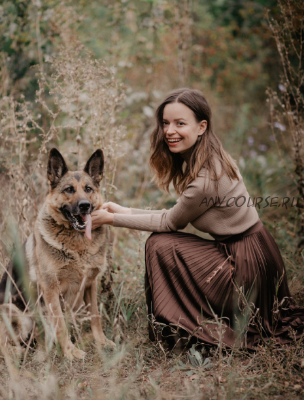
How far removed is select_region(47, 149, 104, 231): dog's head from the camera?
2590 millimetres

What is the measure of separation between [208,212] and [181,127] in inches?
25.5

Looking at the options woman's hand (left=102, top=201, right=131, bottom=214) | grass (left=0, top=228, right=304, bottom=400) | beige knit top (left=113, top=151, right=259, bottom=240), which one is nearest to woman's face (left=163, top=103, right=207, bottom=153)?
beige knit top (left=113, top=151, right=259, bottom=240)

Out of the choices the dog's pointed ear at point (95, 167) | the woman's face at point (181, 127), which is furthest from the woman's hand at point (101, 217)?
the woman's face at point (181, 127)

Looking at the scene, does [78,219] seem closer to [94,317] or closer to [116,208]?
[116,208]

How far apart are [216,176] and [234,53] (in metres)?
7.50

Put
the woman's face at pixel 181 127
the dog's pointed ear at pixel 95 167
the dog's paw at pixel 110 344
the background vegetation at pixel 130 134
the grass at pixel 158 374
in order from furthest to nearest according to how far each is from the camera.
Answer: the dog's pointed ear at pixel 95 167, the dog's paw at pixel 110 344, the woman's face at pixel 181 127, the background vegetation at pixel 130 134, the grass at pixel 158 374

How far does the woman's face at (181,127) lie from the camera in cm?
250

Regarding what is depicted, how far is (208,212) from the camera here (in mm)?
2457

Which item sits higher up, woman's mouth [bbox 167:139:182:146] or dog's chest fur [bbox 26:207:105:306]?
woman's mouth [bbox 167:139:182:146]

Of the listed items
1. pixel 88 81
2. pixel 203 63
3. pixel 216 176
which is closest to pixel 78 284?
pixel 216 176

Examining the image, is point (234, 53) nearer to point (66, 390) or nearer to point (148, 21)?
point (148, 21)

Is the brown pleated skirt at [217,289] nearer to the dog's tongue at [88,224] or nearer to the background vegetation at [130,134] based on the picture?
the background vegetation at [130,134]

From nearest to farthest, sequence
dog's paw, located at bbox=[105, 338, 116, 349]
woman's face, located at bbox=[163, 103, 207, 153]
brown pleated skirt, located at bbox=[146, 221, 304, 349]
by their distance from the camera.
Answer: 1. brown pleated skirt, located at bbox=[146, 221, 304, 349]
2. woman's face, located at bbox=[163, 103, 207, 153]
3. dog's paw, located at bbox=[105, 338, 116, 349]

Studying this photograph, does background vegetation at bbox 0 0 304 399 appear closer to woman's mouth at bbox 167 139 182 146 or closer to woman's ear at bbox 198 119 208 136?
woman's mouth at bbox 167 139 182 146
